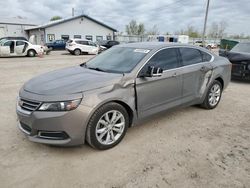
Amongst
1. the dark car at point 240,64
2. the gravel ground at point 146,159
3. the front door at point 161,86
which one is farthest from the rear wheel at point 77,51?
the front door at point 161,86

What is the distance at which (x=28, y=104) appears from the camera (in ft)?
9.65

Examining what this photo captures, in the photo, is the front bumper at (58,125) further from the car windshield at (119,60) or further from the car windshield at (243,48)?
the car windshield at (243,48)

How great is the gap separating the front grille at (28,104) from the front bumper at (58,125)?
56 mm

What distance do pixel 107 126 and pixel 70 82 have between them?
→ 0.83m

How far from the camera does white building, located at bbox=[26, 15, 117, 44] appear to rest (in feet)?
103

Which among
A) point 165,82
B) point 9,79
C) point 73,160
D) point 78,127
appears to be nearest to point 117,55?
point 165,82

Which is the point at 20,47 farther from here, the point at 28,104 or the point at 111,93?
the point at 111,93

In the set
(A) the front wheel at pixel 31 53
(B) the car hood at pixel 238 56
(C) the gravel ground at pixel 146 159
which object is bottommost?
(C) the gravel ground at pixel 146 159

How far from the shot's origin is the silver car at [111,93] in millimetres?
2814

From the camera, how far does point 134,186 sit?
2.48 m

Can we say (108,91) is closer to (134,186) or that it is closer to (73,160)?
(73,160)

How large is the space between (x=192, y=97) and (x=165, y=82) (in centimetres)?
96

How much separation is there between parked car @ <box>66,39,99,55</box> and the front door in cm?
1826

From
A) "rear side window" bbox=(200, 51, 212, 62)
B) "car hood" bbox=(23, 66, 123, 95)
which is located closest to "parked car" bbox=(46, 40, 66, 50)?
"rear side window" bbox=(200, 51, 212, 62)
